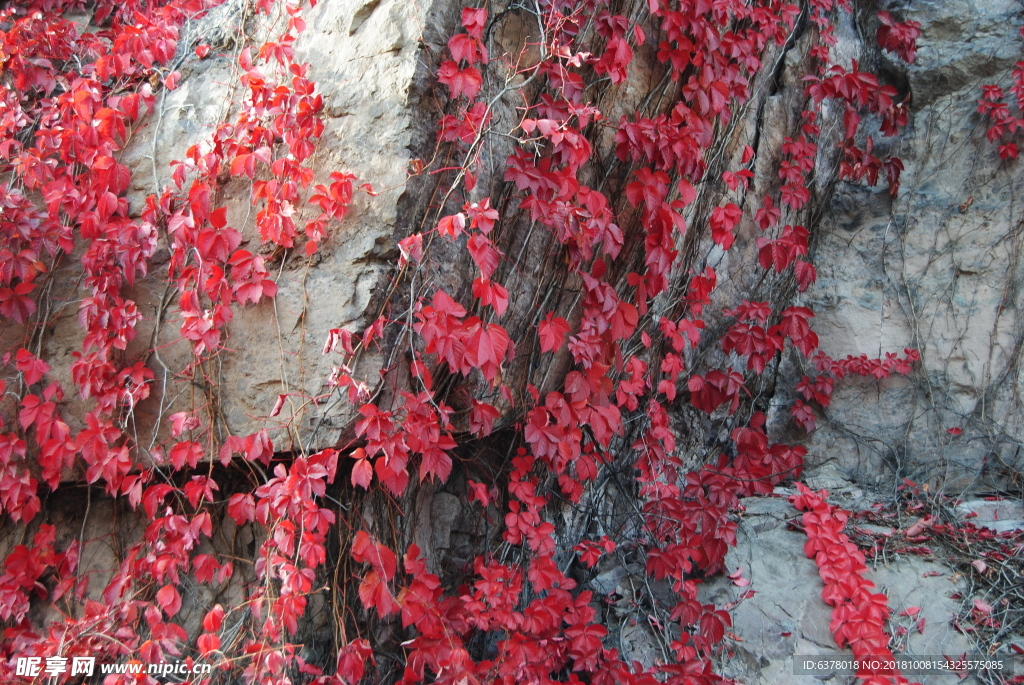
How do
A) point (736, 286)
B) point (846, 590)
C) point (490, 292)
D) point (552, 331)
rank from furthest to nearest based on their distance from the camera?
point (736, 286) → point (846, 590) → point (552, 331) → point (490, 292)

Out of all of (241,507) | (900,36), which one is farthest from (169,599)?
(900,36)

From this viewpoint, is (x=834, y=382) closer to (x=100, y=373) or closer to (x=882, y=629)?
(x=882, y=629)

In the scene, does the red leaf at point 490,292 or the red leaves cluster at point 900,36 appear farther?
the red leaves cluster at point 900,36

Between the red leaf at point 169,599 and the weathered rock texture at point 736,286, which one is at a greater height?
the weathered rock texture at point 736,286

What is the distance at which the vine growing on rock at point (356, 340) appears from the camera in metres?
1.72

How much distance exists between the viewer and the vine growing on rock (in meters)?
1.72

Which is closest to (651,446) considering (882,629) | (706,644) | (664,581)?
(664,581)

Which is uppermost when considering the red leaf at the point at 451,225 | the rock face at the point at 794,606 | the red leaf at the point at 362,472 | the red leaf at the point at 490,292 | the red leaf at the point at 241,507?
the red leaf at the point at 451,225

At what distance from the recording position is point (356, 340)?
1725 mm

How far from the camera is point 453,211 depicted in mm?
1854

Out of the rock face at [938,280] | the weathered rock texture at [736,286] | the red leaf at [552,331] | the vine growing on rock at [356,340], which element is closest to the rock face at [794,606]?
the weathered rock texture at [736,286]

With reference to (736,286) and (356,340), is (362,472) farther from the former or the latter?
(736,286)

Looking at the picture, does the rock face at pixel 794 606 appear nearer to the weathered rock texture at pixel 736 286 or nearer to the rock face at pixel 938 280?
the weathered rock texture at pixel 736 286

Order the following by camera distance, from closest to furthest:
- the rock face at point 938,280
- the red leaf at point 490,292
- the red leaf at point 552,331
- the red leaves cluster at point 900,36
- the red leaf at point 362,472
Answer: the red leaf at point 362,472
the red leaf at point 490,292
the red leaf at point 552,331
the rock face at point 938,280
the red leaves cluster at point 900,36
